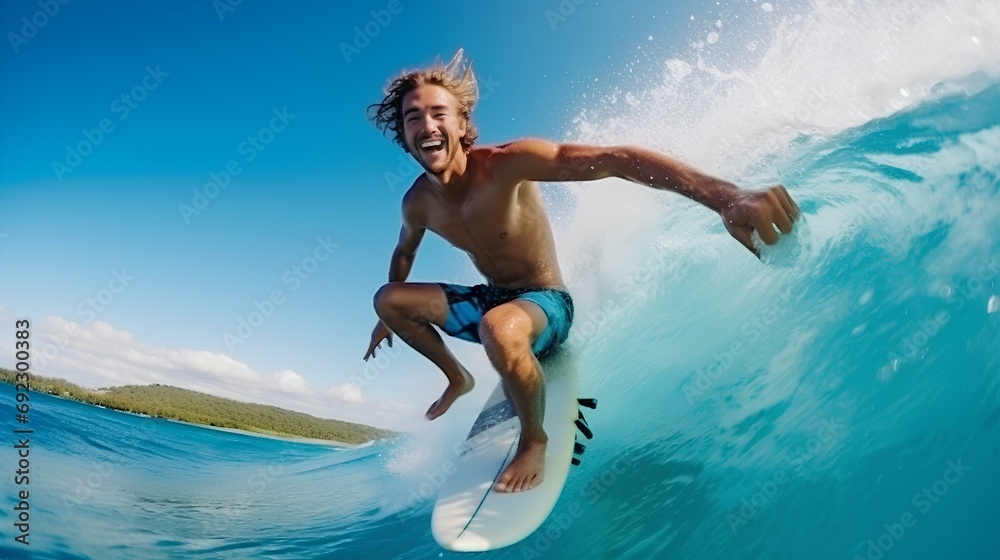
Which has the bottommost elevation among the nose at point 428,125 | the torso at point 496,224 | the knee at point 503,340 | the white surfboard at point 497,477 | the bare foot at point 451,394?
the white surfboard at point 497,477

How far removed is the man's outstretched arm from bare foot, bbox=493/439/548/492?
1.44 metres

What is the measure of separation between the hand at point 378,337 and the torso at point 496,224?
842 millimetres

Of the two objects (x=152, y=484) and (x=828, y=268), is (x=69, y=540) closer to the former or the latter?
(x=152, y=484)

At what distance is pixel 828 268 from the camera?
16.0 feet

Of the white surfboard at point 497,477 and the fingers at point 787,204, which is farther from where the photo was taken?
the white surfboard at point 497,477

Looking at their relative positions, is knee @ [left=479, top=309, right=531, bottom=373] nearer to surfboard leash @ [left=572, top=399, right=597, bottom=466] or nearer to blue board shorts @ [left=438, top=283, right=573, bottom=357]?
blue board shorts @ [left=438, top=283, right=573, bottom=357]

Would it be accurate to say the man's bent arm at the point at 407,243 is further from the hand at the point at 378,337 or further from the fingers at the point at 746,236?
the fingers at the point at 746,236

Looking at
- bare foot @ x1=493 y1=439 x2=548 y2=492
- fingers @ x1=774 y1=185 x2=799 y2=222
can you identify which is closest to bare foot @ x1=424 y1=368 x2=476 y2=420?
bare foot @ x1=493 y1=439 x2=548 y2=492

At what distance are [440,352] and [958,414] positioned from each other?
3361 millimetres
